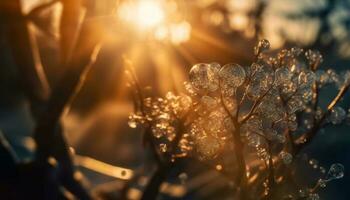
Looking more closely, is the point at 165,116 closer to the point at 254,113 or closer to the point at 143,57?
the point at 254,113

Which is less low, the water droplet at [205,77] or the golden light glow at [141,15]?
the golden light glow at [141,15]

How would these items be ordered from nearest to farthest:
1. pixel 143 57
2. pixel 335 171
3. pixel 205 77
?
pixel 205 77
pixel 335 171
pixel 143 57

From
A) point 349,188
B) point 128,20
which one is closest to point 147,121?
point 128,20

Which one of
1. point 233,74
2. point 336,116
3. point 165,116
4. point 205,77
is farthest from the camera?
point 165,116

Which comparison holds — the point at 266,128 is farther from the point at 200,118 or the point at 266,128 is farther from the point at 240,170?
the point at 200,118

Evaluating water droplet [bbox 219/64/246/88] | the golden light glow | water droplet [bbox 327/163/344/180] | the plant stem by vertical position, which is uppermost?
the golden light glow

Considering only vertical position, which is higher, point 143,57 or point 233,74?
point 143,57

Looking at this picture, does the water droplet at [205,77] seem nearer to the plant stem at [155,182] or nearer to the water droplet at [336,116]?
the water droplet at [336,116]

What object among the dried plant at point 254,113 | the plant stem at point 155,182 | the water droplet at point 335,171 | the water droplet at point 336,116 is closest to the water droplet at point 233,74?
the dried plant at point 254,113

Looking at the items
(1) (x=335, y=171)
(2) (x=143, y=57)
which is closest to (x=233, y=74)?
(1) (x=335, y=171)

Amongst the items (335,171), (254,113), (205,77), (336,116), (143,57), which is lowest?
(335,171)

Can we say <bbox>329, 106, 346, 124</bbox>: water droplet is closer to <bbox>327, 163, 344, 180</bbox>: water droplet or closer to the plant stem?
<bbox>327, 163, 344, 180</bbox>: water droplet

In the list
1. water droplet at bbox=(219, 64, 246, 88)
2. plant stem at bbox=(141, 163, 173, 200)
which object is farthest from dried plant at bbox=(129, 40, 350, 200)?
plant stem at bbox=(141, 163, 173, 200)
